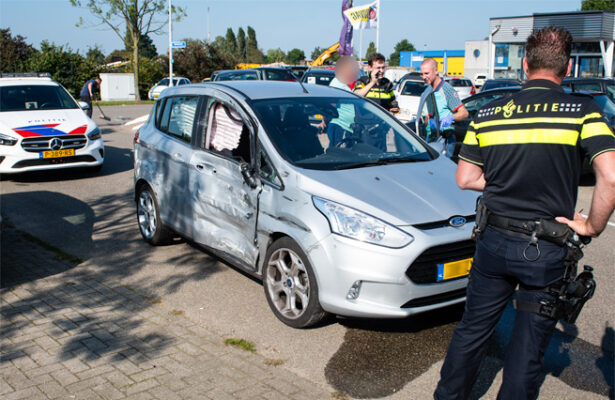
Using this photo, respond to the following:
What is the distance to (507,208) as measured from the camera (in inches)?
113

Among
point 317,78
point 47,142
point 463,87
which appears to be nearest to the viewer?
point 47,142

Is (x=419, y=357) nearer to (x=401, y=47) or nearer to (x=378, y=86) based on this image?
(x=378, y=86)

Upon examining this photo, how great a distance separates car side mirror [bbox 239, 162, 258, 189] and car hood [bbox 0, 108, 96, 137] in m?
6.77

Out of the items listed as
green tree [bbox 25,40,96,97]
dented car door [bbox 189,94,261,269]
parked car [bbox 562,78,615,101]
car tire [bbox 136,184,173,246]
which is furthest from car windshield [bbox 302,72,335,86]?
green tree [bbox 25,40,96,97]

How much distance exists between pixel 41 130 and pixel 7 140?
22.1 inches

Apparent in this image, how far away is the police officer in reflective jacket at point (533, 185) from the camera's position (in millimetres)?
2682

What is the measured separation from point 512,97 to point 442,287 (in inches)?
63.2

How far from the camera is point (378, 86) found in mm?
8391

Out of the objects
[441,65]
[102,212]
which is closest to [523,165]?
[102,212]

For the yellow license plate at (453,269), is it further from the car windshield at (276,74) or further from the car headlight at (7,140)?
the car windshield at (276,74)

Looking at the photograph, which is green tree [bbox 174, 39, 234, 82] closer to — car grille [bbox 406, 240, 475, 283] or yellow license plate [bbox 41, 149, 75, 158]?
yellow license plate [bbox 41, 149, 75, 158]

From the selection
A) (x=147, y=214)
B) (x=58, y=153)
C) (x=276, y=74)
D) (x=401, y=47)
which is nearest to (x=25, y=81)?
(x=58, y=153)

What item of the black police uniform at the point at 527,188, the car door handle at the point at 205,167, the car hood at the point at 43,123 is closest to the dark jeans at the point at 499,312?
the black police uniform at the point at 527,188

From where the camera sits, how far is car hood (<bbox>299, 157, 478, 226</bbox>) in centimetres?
412
